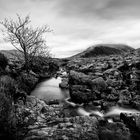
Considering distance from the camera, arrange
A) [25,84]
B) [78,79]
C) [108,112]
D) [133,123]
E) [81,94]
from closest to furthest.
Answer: [133,123], [108,112], [81,94], [78,79], [25,84]

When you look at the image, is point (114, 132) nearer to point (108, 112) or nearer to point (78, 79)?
point (108, 112)

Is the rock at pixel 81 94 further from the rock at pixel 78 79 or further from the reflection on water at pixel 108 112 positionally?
the reflection on water at pixel 108 112

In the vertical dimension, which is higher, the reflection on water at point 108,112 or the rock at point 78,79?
the rock at point 78,79

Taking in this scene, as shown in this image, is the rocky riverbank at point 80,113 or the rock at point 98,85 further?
the rock at point 98,85

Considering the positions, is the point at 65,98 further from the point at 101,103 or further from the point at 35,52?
the point at 35,52

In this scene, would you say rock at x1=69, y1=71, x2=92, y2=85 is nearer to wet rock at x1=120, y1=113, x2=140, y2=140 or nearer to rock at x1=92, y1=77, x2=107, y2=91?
rock at x1=92, y1=77, x2=107, y2=91

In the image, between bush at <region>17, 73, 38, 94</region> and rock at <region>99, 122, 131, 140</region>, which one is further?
bush at <region>17, 73, 38, 94</region>

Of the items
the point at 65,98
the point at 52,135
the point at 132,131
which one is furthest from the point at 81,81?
the point at 52,135

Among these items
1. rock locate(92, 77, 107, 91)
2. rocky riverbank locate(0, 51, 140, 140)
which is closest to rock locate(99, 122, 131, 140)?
rocky riverbank locate(0, 51, 140, 140)

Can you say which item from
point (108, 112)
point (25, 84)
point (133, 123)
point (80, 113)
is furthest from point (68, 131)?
point (25, 84)

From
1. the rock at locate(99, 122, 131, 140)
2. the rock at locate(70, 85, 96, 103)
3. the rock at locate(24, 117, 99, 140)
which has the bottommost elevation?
the rock at locate(99, 122, 131, 140)

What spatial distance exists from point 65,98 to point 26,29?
1467 centimetres

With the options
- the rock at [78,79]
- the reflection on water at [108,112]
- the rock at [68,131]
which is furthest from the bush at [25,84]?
the rock at [68,131]

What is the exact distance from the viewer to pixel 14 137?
296 inches
